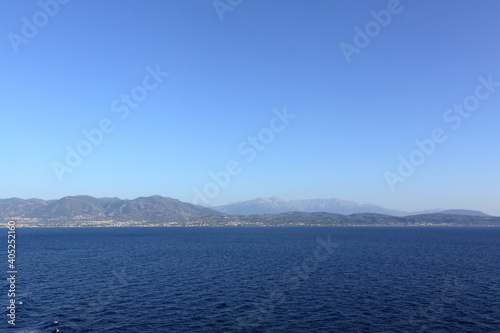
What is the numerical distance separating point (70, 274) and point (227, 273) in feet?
201

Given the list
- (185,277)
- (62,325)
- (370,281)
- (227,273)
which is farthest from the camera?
(227,273)

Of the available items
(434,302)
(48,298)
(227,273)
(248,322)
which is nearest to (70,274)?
(48,298)

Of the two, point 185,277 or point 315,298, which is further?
point 185,277

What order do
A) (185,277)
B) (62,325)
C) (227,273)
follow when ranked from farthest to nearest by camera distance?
(227,273) → (185,277) → (62,325)

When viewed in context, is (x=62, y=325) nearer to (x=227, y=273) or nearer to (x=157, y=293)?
(x=157, y=293)

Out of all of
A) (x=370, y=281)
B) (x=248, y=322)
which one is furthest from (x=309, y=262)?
(x=248, y=322)

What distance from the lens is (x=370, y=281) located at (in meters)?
107

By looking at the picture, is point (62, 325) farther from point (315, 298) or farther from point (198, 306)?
point (315, 298)

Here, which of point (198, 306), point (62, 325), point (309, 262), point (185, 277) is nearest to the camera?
point (62, 325)

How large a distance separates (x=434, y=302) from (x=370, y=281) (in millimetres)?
25179

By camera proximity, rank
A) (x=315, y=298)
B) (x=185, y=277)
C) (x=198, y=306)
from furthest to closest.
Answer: (x=185, y=277)
(x=315, y=298)
(x=198, y=306)

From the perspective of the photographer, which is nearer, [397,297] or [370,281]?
[397,297]

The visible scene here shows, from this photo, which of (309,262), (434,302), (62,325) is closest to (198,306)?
(62,325)

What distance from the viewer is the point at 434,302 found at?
83.8 meters
